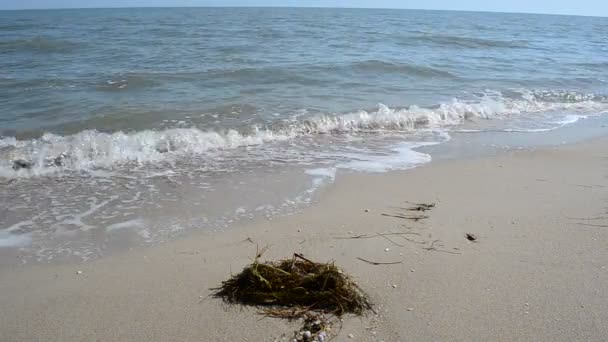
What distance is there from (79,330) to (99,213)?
1.73m

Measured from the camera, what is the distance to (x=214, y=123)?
22.9 ft

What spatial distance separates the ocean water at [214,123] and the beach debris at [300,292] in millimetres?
1047

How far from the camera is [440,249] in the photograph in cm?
322

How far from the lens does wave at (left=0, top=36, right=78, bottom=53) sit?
1502 centimetres

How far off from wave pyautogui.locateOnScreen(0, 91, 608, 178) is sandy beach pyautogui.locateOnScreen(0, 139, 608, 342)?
2.34 m

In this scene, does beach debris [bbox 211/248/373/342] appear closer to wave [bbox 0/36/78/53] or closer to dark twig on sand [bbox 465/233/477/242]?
dark twig on sand [bbox 465/233/477/242]

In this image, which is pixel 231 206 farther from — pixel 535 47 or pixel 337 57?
pixel 535 47

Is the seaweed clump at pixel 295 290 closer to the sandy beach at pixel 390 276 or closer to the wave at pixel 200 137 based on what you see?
the sandy beach at pixel 390 276

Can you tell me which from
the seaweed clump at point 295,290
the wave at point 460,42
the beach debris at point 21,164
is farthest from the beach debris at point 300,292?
the wave at point 460,42

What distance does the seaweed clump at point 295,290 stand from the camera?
253 centimetres

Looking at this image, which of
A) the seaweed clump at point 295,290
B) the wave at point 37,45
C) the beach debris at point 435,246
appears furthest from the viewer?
the wave at point 37,45

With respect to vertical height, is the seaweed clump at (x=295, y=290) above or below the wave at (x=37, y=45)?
below

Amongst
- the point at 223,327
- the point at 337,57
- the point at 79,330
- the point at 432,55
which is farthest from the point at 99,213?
the point at 432,55

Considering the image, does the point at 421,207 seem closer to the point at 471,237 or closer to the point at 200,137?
the point at 471,237
